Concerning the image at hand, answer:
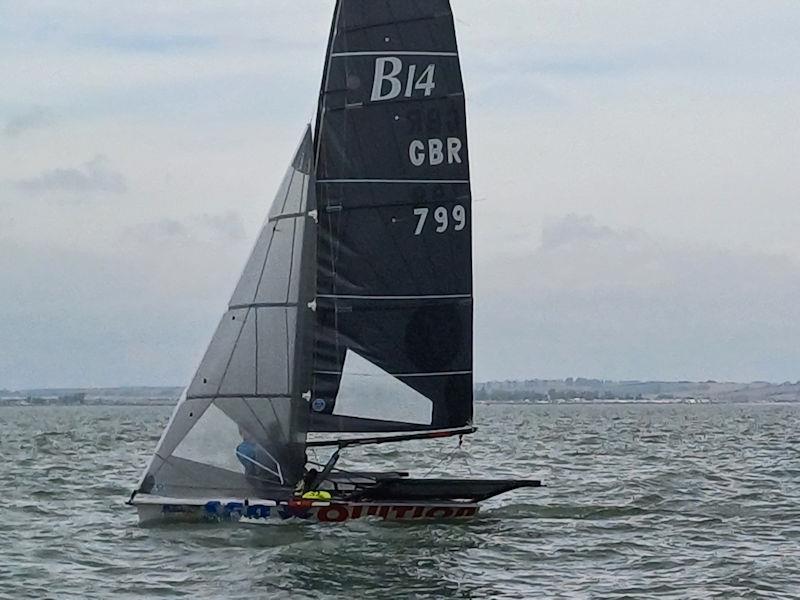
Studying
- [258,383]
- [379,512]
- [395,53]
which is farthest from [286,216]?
[379,512]

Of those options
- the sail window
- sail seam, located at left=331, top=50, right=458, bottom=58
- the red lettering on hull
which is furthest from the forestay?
sail seam, located at left=331, top=50, right=458, bottom=58

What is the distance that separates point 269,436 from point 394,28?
6.25 meters

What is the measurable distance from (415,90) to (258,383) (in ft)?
16.1

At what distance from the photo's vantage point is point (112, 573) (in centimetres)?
1736

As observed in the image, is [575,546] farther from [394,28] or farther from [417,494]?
[394,28]

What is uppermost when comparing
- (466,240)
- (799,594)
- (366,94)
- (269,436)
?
(366,94)

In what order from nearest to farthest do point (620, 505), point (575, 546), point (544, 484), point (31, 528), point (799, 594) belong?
point (799, 594) → point (575, 546) → point (31, 528) → point (620, 505) → point (544, 484)

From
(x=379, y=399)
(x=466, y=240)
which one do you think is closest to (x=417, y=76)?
(x=466, y=240)

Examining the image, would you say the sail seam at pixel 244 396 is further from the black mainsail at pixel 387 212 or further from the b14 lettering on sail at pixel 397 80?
the b14 lettering on sail at pixel 397 80

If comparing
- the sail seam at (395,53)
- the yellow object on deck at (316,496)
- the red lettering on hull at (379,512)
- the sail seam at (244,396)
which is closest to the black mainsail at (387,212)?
the sail seam at (395,53)

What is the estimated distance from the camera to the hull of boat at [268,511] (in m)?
19.5

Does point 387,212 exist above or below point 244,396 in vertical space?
above

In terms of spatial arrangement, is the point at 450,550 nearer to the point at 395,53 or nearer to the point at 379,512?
the point at 379,512

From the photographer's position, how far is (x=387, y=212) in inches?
811
